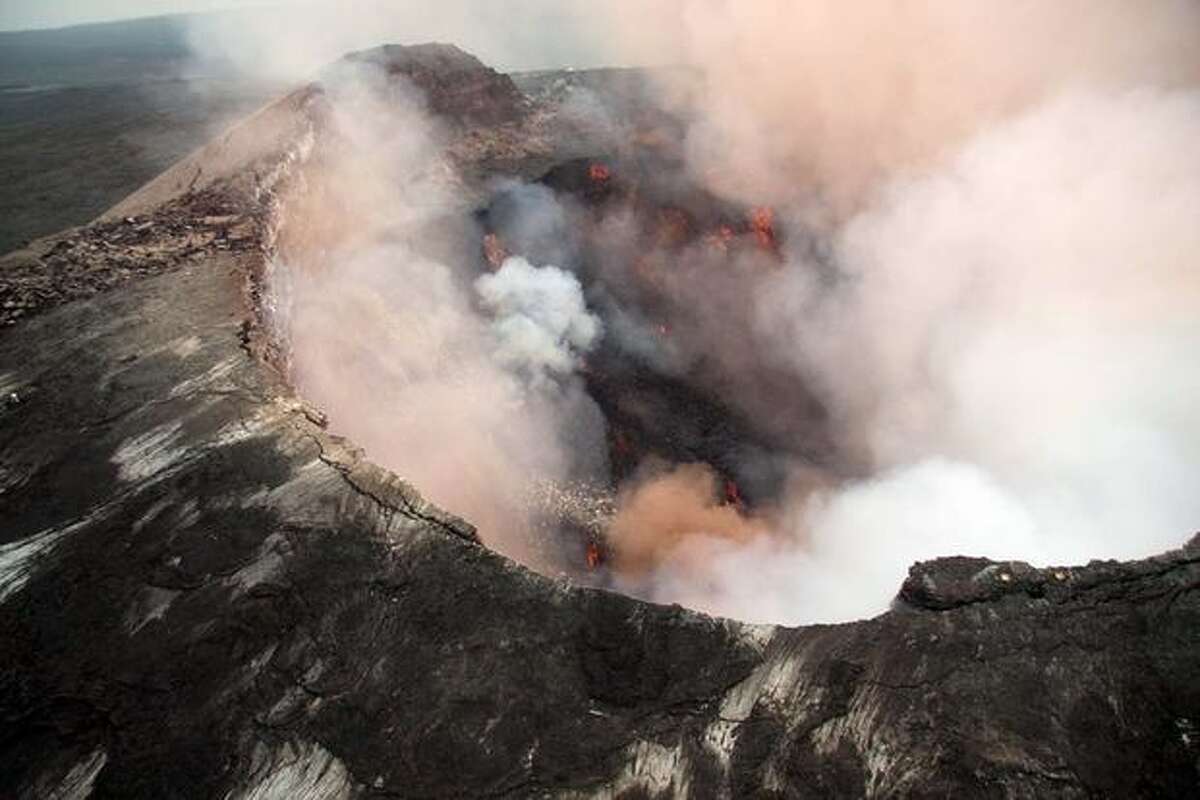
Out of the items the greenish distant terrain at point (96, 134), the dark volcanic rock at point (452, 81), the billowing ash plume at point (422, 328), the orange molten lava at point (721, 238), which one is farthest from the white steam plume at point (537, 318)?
the greenish distant terrain at point (96, 134)

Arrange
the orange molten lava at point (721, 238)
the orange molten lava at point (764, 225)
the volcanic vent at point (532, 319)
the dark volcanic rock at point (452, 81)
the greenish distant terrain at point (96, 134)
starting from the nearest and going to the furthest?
the volcanic vent at point (532, 319) < the orange molten lava at point (764, 225) < the orange molten lava at point (721, 238) < the dark volcanic rock at point (452, 81) < the greenish distant terrain at point (96, 134)

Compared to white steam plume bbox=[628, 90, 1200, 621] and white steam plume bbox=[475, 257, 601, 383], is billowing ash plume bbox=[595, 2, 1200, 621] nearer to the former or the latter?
white steam plume bbox=[628, 90, 1200, 621]

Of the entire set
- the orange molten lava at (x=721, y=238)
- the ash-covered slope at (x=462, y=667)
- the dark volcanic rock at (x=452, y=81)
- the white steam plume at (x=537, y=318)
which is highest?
the dark volcanic rock at (x=452, y=81)

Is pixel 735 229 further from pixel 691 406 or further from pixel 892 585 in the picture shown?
pixel 892 585

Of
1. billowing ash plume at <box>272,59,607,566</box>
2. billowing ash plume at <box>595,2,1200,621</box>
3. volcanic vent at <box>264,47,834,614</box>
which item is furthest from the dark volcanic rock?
billowing ash plume at <box>595,2,1200,621</box>

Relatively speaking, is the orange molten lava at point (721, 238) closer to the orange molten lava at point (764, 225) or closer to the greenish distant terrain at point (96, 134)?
the orange molten lava at point (764, 225)

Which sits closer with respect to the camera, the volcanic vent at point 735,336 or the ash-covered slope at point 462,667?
the ash-covered slope at point 462,667
